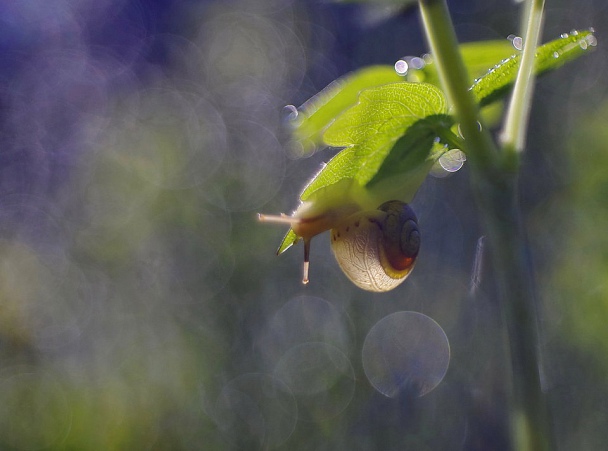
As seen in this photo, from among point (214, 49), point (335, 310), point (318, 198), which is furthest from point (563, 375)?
point (214, 49)

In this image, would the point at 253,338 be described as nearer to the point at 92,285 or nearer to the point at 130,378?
the point at 130,378

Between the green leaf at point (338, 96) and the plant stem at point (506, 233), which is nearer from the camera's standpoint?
the plant stem at point (506, 233)

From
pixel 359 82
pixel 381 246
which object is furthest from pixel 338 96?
pixel 381 246

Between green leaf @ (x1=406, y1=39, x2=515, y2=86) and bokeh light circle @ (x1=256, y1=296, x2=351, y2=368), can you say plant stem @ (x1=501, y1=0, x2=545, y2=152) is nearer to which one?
green leaf @ (x1=406, y1=39, x2=515, y2=86)

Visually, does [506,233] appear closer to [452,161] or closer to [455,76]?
[455,76]

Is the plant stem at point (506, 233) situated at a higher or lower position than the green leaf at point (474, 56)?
lower

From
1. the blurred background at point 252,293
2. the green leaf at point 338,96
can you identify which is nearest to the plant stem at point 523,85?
the green leaf at point 338,96

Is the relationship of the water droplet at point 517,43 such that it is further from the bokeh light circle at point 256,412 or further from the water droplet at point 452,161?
the bokeh light circle at point 256,412
